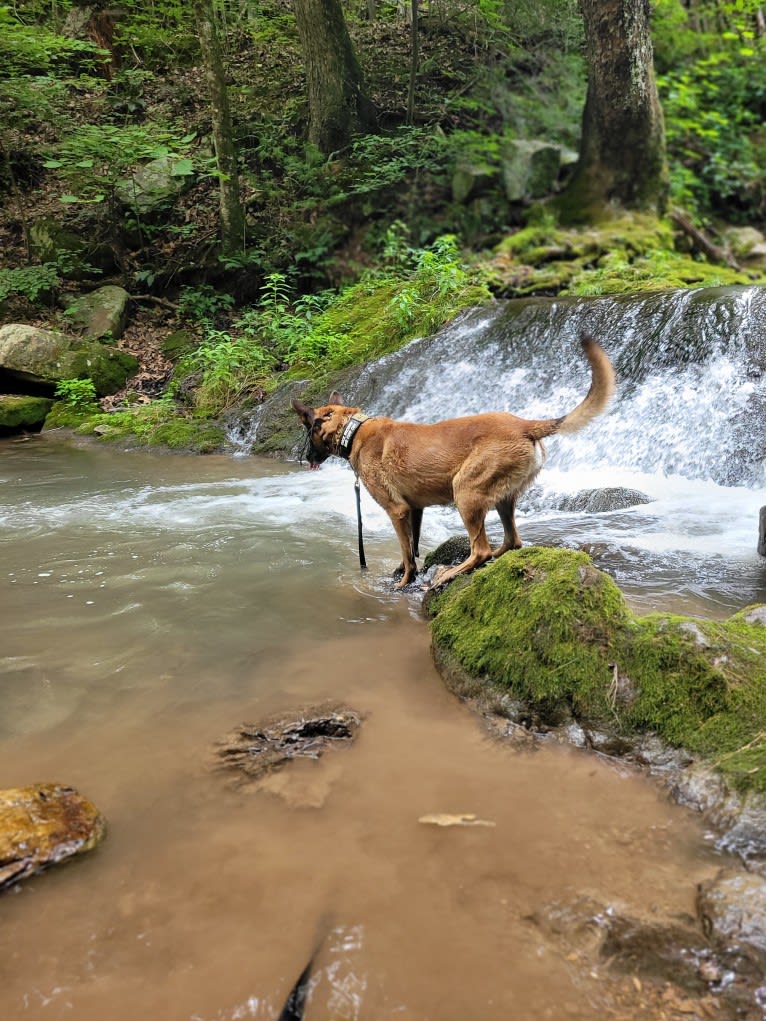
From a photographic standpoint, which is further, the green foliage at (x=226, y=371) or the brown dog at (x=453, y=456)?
the green foliage at (x=226, y=371)

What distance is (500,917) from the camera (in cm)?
207

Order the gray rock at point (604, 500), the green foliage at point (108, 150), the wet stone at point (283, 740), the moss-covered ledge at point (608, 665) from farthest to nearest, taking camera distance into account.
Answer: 1. the green foliage at point (108, 150)
2. the gray rock at point (604, 500)
3. the wet stone at point (283, 740)
4. the moss-covered ledge at point (608, 665)

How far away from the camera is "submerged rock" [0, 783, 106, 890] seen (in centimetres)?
232

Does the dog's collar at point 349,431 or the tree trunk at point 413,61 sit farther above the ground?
the tree trunk at point 413,61

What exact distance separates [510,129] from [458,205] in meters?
3.07

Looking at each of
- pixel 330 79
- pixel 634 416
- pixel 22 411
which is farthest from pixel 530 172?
pixel 22 411

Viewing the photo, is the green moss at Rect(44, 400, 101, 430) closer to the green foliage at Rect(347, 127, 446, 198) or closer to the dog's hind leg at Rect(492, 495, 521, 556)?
the green foliage at Rect(347, 127, 446, 198)

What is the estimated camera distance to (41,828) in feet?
7.93

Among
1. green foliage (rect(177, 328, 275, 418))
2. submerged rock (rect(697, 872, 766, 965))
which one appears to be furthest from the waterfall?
submerged rock (rect(697, 872, 766, 965))

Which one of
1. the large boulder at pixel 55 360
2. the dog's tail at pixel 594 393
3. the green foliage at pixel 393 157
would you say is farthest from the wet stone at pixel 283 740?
the green foliage at pixel 393 157

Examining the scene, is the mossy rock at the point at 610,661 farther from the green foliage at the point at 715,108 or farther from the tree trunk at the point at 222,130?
the green foliage at the point at 715,108

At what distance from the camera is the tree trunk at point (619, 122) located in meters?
14.5

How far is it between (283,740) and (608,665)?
1.52 metres

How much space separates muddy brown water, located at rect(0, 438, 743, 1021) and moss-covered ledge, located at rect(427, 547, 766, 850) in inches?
8.1
